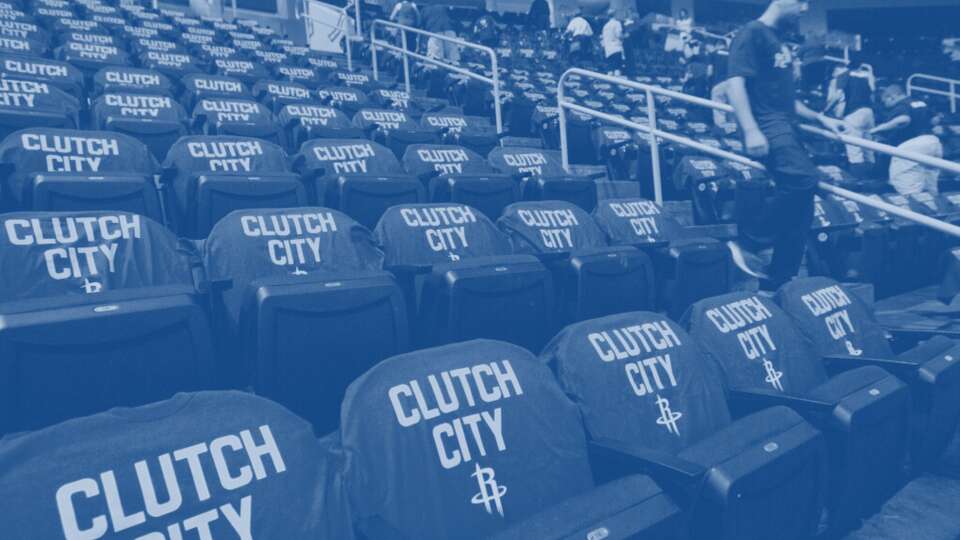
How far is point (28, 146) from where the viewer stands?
221cm

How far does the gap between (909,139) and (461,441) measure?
221 inches

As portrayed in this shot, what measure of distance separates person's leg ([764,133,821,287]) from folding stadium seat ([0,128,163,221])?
2.03 meters

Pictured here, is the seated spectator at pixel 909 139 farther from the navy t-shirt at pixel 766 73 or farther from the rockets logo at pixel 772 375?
the rockets logo at pixel 772 375

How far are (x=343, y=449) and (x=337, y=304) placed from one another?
451 mm

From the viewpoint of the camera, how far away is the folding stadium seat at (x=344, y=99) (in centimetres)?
432

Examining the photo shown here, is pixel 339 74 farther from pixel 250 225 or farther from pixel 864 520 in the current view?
pixel 864 520

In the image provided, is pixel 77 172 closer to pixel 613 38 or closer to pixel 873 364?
pixel 873 364

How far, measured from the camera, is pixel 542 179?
3094 mm

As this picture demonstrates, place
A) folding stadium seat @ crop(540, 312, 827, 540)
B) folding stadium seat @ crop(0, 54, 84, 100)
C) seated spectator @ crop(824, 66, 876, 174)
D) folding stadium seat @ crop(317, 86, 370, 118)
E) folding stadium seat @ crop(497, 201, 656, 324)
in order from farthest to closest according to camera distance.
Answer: seated spectator @ crop(824, 66, 876, 174) < folding stadium seat @ crop(317, 86, 370, 118) < folding stadium seat @ crop(0, 54, 84, 100) < folding stadium seat @ crop(497, 201, 656, 324) < folding stadium seat @ crop(540, 312, 827, 540)

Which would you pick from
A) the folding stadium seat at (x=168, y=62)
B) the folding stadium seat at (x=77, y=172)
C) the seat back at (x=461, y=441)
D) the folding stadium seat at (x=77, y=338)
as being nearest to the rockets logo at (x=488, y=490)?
the seat back at (x=461, y=441)

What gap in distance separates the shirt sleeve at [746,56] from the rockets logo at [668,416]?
154 cm

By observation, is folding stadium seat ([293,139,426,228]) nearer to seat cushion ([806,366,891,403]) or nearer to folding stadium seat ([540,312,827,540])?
folding stadium seat ([540,312,827,540])

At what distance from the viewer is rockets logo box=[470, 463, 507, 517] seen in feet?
3.77

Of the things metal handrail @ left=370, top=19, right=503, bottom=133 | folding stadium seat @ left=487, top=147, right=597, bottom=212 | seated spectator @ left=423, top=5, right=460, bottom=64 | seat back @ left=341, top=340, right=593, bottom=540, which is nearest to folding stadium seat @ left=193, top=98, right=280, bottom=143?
folding stadium seat @ left=487, top=147, right=597, bottom=212
